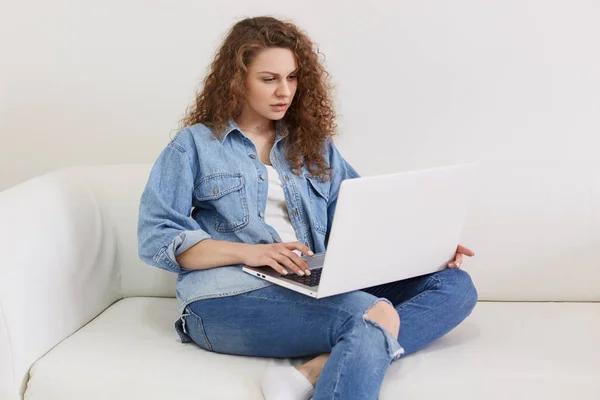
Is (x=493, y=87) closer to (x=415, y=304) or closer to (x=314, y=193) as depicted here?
(x=314, y=193)

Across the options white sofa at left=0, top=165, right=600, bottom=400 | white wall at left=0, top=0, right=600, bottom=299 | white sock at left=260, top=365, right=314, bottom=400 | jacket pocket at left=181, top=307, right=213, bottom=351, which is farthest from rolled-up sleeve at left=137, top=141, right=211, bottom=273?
white wall at left=0, top=0, right=600, bottom=299

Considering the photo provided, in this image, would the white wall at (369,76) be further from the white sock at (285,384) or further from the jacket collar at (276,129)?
the white sock at (285,384)

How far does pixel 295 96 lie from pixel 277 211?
0.96 feet

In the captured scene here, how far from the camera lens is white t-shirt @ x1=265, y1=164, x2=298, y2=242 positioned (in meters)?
1.90

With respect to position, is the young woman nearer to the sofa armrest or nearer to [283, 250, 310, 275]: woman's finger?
[283, 250, 310, 275]: woman's finger

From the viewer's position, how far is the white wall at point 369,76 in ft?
7.59

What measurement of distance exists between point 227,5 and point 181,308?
0.98 m

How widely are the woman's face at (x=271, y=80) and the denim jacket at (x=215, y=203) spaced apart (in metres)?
0.09

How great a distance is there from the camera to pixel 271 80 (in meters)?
1.89

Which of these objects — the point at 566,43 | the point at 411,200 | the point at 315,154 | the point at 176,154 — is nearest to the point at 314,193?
the point at 315,154

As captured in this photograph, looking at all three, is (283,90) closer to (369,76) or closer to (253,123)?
(253,123)

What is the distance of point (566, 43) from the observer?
2.30 metres

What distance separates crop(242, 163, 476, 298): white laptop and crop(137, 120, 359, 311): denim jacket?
130 millimetres

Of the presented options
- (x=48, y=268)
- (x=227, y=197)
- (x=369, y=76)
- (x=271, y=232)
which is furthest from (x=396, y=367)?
(x=369, y=76)
